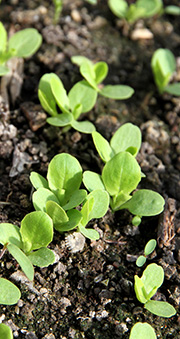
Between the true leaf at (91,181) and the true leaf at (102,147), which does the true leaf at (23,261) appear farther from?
the true leaf at (102,147)

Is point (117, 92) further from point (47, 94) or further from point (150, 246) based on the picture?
point (150, 246)

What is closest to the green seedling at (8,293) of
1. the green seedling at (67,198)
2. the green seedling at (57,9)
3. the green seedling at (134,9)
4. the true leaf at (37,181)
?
the green seedling at (67,198)

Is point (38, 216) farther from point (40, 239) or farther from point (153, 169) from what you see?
point (153, 169)

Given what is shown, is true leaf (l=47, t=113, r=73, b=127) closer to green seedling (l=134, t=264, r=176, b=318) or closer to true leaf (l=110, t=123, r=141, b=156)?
true leaf (l=110, t=123, r=141, b=156)

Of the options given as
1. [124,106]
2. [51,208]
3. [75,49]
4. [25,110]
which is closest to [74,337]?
[51,208]

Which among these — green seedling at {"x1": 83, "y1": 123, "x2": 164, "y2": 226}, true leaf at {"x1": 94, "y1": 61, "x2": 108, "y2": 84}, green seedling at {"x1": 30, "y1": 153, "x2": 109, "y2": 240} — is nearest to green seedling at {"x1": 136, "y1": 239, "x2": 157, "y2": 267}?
green seedling at {"x1": 83, "y1": 123, "x2": 164, "y2": 226}
